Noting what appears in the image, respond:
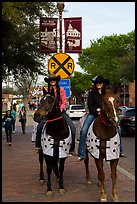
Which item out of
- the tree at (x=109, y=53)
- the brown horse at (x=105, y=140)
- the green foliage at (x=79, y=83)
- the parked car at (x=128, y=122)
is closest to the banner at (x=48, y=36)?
the brown horse at (x=105, y=140)

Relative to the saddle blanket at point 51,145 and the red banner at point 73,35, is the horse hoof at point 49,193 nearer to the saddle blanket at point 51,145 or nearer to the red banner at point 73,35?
the saddle blanket at point 51,145

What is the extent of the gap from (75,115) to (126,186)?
122 ft

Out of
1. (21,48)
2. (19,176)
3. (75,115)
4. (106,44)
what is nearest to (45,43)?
(19,176)

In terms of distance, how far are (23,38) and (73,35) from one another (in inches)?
316

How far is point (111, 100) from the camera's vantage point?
762cm

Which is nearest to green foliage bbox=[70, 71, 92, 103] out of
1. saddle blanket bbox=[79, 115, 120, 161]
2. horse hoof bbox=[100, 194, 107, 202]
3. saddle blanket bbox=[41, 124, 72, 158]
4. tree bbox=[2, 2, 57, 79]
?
tree bbox=[2, 2, 57, 79]

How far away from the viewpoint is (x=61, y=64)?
12.6 meters

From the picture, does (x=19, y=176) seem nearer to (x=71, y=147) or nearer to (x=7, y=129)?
(x=71, y=147)

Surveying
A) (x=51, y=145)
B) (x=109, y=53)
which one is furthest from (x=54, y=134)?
(x=109, y=53)

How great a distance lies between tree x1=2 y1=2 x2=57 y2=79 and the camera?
18.5m

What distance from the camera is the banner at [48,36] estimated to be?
13.3 metres

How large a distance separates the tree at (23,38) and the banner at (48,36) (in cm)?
380

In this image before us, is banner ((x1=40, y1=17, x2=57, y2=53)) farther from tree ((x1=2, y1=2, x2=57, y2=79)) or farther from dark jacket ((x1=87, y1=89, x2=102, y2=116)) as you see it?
dark jacket ((x1=87, y1=89, x2=102, y2=116))

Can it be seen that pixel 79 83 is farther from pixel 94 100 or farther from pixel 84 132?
pixel 94 100
